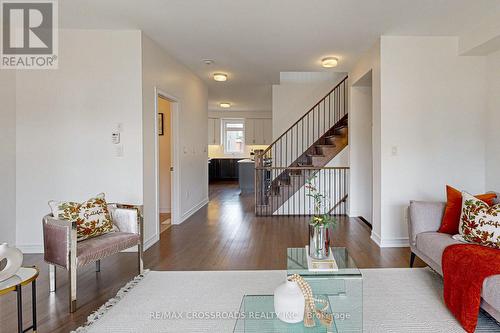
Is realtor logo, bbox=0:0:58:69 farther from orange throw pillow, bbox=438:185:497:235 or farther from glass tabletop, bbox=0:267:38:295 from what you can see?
orange throw pillow, bbox=438:185:497:235

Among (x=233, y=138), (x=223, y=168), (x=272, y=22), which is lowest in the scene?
(x=223, y=168)

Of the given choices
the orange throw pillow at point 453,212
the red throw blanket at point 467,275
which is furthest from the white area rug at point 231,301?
the orange throw pillow at point 453,212

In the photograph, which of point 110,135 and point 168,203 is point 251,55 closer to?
point 110,135

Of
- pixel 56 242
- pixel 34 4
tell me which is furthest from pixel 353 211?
pixel 34 4

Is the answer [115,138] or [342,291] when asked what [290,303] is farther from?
[115,138]

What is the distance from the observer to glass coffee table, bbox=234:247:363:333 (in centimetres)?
162

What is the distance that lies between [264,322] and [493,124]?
4.00 metres

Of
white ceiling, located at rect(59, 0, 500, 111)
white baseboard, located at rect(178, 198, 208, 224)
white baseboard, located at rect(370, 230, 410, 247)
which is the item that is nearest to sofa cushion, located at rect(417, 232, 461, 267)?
white baseboard, located at rect(370, 230, 410, 247)

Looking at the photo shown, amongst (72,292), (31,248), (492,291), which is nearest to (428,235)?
(492,291)

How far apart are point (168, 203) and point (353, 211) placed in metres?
3.72

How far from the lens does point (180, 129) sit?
5.21 metres

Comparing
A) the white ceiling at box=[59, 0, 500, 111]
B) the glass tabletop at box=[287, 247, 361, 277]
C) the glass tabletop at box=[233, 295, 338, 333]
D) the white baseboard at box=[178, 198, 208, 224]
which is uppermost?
the white ceiling at box=[59, 0, 500, 111]

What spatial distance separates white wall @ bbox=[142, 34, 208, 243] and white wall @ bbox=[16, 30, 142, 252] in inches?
7.0

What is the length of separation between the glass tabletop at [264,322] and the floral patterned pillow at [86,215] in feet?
5.82
